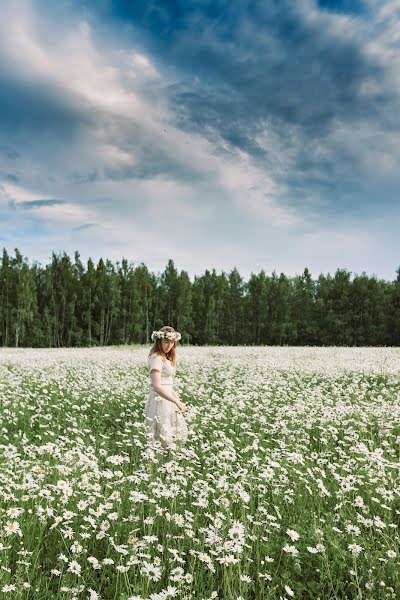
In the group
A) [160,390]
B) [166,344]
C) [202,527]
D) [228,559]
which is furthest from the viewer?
[166,344]

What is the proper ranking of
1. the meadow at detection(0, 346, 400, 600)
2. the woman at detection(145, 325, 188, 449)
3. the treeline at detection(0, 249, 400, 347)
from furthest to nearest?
the treeline at detection(0, 249, 400, 347)
the woman at detection(145, 325, 188, 449)
the meadow at detection(0, 346, 400, 600)

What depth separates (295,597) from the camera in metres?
3.80

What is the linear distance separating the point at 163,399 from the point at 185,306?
58527mm

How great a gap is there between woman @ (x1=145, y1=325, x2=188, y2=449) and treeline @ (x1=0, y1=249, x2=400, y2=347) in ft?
164

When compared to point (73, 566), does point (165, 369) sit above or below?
above

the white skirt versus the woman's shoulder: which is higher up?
the woman's shoulder

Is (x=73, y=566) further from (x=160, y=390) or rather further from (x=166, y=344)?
(x=166, y=344)

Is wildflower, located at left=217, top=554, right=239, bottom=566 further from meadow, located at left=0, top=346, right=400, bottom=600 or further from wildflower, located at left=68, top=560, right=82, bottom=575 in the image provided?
wildflower, located at left=68, top=560, right=82, bottom=575

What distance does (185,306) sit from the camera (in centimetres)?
6619

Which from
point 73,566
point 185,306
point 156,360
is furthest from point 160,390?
point 185,306

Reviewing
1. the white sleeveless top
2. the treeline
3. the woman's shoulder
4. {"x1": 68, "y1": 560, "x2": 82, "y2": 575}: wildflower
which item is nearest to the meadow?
{"x1": 68, "y1": 560, "x2": 82, "y2": 575}: wildflower

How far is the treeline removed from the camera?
5806cm

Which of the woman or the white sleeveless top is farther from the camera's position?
the white sleeveless top

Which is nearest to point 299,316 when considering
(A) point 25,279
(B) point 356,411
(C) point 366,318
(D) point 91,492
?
(C) point 366,318
